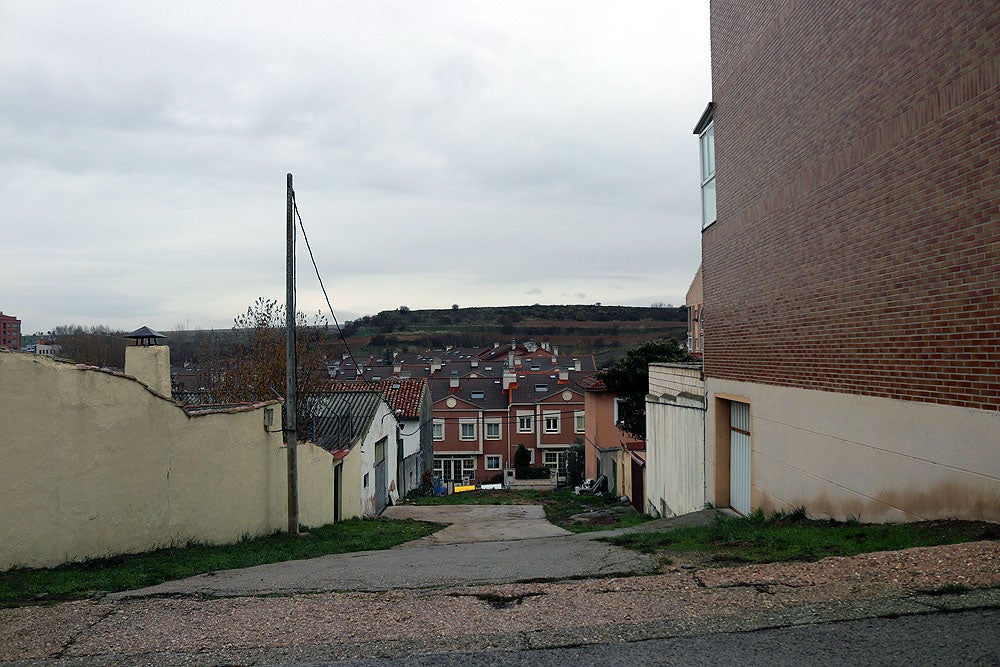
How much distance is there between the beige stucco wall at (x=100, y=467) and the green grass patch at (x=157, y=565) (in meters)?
0.20

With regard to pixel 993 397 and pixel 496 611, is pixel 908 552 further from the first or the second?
pixel 496 611

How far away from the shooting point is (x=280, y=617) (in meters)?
6.27

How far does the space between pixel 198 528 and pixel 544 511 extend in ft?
57.7

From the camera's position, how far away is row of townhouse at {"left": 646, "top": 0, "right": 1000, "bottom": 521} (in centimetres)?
704

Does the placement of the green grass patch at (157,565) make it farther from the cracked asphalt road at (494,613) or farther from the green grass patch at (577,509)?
the green grass patch at (577,509)

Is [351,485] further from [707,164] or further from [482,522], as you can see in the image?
[707,164]

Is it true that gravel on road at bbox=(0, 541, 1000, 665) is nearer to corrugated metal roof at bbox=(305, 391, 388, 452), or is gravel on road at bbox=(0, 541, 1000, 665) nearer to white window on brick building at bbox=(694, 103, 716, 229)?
white window on brick building at bbox=(694, 103, 716, 229)

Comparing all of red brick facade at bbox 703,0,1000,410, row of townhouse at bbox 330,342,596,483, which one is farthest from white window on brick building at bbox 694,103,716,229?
row of townhouse at bbox 330,342,596,483

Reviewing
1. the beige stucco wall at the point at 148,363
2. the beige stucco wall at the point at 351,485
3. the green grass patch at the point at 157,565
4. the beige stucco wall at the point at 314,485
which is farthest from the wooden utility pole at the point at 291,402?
the beige stucco wall at the point at 351,485

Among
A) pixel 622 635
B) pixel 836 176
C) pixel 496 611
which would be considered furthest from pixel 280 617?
pixel 836 176

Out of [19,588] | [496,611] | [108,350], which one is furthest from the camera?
[108,350]

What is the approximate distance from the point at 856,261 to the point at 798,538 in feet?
11.3

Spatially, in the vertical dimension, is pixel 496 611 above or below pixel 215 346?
below

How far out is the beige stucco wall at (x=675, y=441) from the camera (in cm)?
1579
